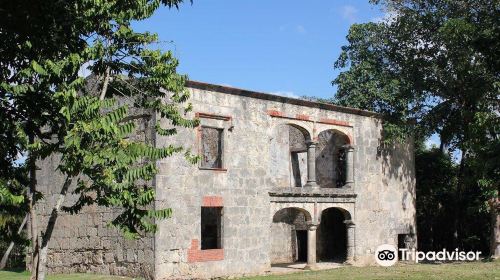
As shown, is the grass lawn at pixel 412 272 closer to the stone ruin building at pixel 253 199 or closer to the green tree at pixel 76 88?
the stone ruin building at pixel 253 199

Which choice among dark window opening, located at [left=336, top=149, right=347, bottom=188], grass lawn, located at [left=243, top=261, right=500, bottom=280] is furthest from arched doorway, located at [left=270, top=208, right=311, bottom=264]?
grass lawn, located at [left=243, top=261, right=500, bottom=280]

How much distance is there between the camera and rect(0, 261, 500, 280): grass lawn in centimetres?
1784

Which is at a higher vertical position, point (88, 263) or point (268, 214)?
point (268, 214)

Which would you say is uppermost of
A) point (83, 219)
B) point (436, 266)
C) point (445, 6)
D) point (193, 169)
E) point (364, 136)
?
point (445, 6)

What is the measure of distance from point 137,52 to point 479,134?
1083cm

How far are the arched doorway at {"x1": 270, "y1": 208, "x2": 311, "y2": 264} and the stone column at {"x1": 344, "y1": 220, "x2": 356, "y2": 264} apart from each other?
315 cm

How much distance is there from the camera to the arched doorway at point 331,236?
2555cm

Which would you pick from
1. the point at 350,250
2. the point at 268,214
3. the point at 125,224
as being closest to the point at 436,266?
the point at 350,250

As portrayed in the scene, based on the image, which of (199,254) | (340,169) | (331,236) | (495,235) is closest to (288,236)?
(331,236)

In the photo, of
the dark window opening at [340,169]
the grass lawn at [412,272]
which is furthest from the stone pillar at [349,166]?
the grass lawn at [412,272]

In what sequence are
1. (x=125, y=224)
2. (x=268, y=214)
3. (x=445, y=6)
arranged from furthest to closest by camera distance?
(x=445, y=6)
(x=268, y=214)
(x=125, y=224)

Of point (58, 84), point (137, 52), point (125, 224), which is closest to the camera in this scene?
point (58, 84)

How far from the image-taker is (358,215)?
73.7 feet

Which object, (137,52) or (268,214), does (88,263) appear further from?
(137,52)
